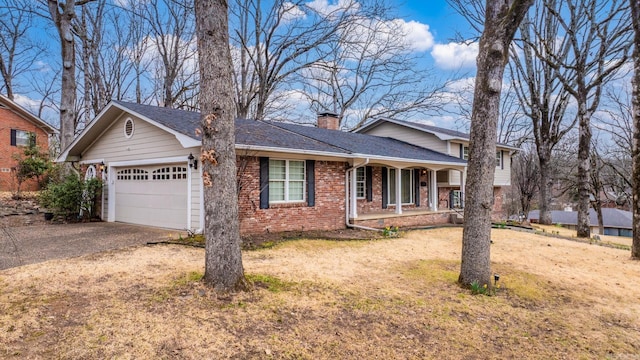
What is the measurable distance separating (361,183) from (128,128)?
8.05 m

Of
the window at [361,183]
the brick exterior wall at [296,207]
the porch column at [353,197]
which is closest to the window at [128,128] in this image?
the brick exterior wall at [296,207]

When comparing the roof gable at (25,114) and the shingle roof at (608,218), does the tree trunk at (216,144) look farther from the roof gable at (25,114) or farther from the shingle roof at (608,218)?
the shingle roof at (608,218)

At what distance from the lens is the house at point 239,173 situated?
920 cm

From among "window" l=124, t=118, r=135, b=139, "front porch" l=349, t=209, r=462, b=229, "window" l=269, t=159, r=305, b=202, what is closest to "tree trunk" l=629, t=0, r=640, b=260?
"front porch" l=349, t=209, r=462, b=229

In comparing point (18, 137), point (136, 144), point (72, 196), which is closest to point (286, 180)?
point (136, 144)

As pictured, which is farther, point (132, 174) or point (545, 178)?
point (545, 178)

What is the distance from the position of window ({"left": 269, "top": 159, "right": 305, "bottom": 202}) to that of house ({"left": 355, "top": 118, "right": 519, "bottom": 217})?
704 cm

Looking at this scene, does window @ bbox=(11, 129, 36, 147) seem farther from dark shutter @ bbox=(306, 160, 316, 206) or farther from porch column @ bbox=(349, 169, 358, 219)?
porch column @ bbox=(349, 169, 358, 219)

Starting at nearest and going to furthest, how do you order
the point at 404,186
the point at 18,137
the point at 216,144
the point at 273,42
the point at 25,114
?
the point at 216,144 < the point at 404,186 < the point at 18,137 < the point at 25,114 < the point at 273,42

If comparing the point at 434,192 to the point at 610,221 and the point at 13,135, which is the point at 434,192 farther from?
the point at 610,221

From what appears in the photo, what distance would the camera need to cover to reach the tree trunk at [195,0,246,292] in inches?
179

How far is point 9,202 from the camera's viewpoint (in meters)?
14.3

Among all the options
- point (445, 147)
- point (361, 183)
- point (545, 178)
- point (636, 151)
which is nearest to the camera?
point (636, 151)

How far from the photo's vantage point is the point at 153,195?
1055 centimetres
